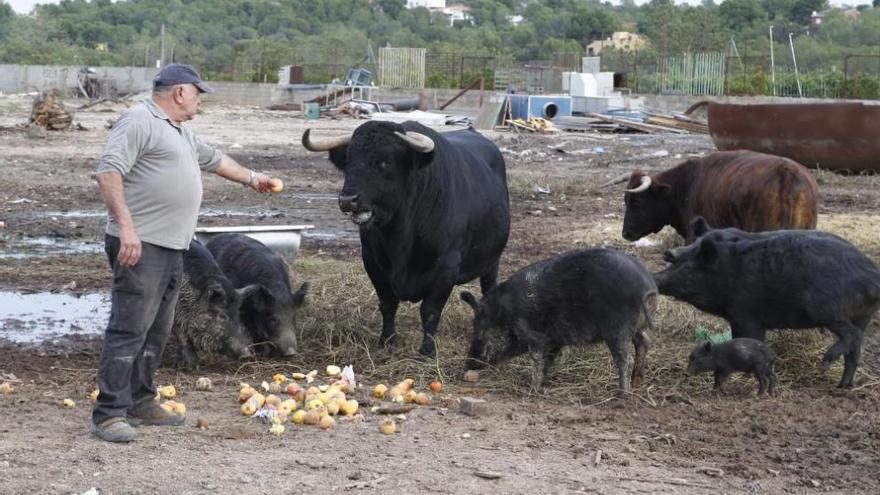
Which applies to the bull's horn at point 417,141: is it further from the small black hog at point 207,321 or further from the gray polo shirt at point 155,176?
the gray polo shirt at point 155,176

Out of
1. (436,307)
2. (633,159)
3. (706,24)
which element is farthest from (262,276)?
(706,24)

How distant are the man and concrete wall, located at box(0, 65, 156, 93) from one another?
6174 centimetres

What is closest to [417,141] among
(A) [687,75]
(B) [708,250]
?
(B) [708,250]

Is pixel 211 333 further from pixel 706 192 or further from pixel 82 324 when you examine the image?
pixel 706 192

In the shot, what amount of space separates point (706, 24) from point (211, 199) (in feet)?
193

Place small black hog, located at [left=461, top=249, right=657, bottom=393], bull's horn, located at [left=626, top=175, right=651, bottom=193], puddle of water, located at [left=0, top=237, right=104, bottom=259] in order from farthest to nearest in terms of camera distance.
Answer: puddle of water, located at [left=0, top=237, right=104, bottom=259], bull's horn, located at [left=626, top=175, right=651, bottom=193], small black hog, located at [left=461, top=249, right=657, bottom=393]

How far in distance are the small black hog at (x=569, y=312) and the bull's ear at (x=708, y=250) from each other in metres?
0.72

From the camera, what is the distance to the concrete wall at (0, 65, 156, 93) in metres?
67.7

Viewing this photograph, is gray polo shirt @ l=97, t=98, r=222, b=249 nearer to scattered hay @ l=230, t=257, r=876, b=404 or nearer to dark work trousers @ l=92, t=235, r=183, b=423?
dark work trousers @ l=92, t=235, r=183, b=423

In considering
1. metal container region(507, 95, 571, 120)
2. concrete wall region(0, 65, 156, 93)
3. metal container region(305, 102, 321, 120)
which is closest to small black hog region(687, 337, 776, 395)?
metal container region(507, 95, 571, 120)

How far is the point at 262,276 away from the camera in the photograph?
9477 mm

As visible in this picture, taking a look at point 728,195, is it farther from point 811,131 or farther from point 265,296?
point 811,131

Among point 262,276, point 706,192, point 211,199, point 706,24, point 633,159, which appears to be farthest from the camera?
point 706,24

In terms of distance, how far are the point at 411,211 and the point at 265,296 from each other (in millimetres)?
1225
